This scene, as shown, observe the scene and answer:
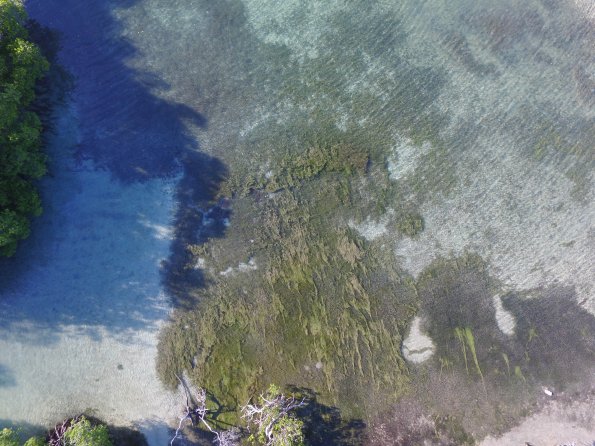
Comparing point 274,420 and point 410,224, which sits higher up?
point 410,224

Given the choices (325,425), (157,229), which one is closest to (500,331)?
(325,425)

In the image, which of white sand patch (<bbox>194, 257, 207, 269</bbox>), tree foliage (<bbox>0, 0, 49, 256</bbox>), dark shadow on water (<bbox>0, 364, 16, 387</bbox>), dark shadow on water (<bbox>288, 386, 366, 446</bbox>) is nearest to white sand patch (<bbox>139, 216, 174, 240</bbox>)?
white sand patch (<bbox>194, 257, 207, 269</bbox>)

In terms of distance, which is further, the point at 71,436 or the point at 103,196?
the point at 103,196

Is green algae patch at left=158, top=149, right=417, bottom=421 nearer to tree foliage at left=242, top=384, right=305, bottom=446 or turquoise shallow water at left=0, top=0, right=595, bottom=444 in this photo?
tree foliage at left=242, top=384, right=305, bottom=446

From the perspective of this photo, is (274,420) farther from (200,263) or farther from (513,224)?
(513,224)

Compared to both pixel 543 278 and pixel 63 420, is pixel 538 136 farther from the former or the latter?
pixel 63 420

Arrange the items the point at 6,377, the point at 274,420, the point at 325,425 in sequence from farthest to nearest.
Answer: the point at 325,425 < the point at 6,377 < the point at 274,420

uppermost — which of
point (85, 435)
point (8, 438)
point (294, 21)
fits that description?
point (294, 21)

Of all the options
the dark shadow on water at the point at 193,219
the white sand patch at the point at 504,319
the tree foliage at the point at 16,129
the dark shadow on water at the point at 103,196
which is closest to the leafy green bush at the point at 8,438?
the dark shadow on water at the point at 103,196
